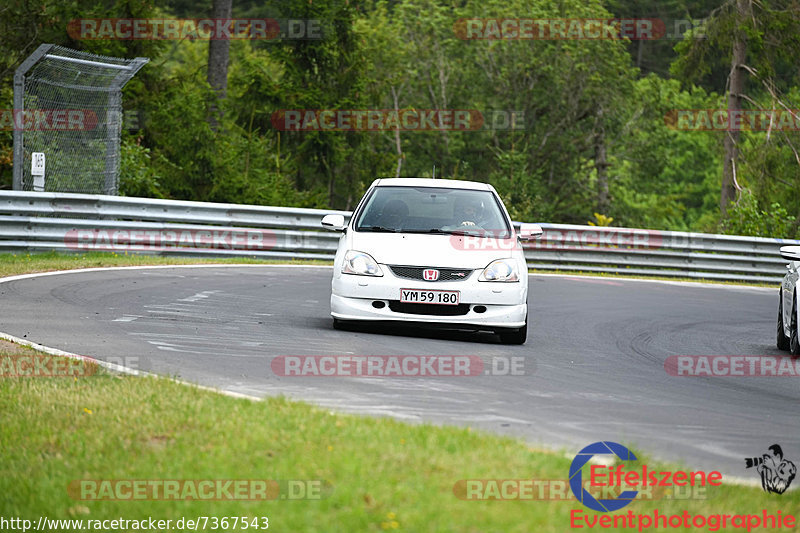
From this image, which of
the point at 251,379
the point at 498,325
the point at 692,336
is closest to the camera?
the point at 251,379

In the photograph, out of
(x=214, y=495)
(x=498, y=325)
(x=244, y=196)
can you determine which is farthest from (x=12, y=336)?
(x=244, y=196)

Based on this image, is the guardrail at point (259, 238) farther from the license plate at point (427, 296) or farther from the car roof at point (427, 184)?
the license plate at point (427, 296)

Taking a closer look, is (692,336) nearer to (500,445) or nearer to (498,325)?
(498,325)

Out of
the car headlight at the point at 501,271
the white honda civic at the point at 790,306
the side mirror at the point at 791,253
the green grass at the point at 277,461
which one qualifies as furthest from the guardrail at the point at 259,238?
the green grass at the point at 277,461

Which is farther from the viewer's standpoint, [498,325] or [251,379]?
[498,325]

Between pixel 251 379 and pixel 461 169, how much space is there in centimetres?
3438

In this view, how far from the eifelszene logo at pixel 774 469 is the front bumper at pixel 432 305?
14.2ft

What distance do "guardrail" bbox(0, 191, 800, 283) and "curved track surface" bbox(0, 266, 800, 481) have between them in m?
2.29

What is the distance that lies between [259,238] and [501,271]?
10.6 meters

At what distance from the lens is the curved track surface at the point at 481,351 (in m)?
7.11

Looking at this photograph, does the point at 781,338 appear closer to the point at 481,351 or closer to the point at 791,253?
the point at 791,253

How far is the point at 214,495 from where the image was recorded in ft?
16.5

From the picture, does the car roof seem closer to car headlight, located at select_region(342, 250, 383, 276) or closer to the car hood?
the car hood

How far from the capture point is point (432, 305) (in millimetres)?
10711
